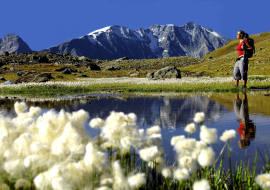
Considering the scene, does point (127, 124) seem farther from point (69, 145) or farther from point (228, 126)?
point (228, 126)

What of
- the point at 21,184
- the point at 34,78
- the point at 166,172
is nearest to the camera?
the point at 21,184

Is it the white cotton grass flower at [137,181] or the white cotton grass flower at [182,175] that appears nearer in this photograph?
the white cotton grass flower at [137,181]

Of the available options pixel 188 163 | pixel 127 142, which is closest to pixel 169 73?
pixel 127 142

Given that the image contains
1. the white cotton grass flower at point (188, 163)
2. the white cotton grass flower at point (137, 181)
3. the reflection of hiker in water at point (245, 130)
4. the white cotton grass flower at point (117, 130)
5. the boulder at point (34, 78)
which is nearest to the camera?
the white cotton grass flower at point (137, 181)

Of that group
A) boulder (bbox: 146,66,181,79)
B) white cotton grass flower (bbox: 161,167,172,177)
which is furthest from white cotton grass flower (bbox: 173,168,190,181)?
boulder (bbox: 146,66,181,79)

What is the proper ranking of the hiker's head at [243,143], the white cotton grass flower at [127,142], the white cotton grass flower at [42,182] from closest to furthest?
the white cotton grass flower at [42,182], the white cotton grass flower at [127,142], the hiker's head at [243,143]

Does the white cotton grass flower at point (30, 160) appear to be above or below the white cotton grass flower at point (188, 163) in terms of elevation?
above

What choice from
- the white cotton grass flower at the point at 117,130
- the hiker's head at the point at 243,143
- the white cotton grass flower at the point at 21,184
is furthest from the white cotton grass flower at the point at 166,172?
the hiker's head at the point at 243,143

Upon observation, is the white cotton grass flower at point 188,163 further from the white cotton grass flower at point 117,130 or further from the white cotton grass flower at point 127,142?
the white cotton grass flower at point 117,130

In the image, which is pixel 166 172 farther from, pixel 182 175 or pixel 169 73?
pixel 169 73

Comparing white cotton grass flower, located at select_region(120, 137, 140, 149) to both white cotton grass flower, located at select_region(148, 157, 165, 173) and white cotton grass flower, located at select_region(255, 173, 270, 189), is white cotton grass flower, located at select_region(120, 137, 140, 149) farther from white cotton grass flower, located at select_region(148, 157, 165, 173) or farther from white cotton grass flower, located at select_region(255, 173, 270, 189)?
white cotton grass flower, located at select_region(255, 173, 270, 189)

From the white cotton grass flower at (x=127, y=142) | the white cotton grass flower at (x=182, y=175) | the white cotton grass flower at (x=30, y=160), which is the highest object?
the white cotton grass flower at (x=127, y=142)

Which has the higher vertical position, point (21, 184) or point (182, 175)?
point (182, 175)

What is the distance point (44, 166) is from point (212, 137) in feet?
5.70
